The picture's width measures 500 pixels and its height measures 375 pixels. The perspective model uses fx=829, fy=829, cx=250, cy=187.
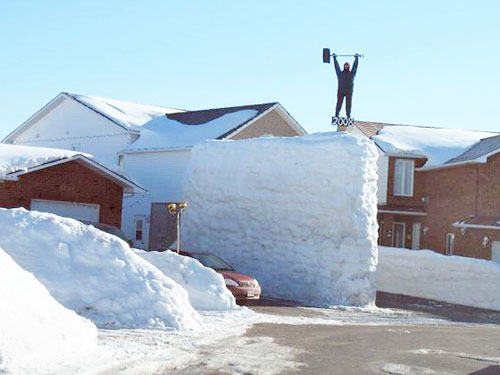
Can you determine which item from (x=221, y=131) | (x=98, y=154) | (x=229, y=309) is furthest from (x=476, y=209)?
(x=229, y=309)

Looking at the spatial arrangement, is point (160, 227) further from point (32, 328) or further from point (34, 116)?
point (32, 328)

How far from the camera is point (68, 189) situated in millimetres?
26000

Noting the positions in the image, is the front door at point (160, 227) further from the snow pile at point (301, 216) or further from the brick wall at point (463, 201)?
the brick wall at point (463, 201)

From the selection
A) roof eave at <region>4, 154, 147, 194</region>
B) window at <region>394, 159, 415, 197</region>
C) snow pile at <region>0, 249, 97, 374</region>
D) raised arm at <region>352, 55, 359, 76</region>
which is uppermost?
raised arm at <region>352, 55, 359, 76</region>

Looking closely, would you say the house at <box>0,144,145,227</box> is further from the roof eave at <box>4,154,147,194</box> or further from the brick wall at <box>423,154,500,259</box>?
the brick wall at <box>423,154,500,259</box>

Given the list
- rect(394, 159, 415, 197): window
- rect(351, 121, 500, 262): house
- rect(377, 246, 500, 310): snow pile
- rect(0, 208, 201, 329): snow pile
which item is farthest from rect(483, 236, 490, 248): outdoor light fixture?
rect(0, 208, 201, 329): snow pile

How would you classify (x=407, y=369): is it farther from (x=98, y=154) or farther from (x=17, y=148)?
(x=98, y=154)

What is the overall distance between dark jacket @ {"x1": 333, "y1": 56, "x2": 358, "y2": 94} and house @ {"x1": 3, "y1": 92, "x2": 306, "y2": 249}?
27.6ft

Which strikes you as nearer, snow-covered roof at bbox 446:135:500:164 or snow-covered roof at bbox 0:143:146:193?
snow-covered roof at bbox 0:143:146:193

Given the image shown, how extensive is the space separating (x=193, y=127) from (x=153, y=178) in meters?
3.55

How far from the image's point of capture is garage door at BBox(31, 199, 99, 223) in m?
25.2

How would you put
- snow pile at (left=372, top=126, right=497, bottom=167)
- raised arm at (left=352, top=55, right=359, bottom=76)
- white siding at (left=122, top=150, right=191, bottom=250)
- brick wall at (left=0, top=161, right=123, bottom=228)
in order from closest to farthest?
brick wall at (left=0, top=161, right=123, bottom=228) → raised arm at (left=352, top=55, right=359, bottom=76) → white siding at (left=122, top=150, right=191, bottom=250) → snow pile at (left=372, top=126, right=497, bottom=167)

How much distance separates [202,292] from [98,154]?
819 inches

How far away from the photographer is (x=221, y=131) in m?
34.9
